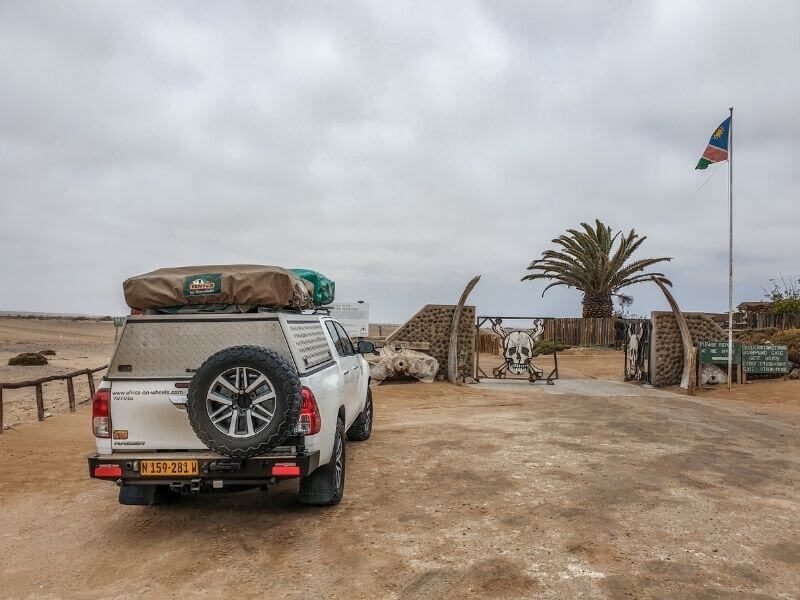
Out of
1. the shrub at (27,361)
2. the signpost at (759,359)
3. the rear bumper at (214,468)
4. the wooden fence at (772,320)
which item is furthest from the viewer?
the shrub at (27,361)

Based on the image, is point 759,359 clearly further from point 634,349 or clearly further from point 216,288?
point 216,288

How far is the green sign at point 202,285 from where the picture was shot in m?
5.86

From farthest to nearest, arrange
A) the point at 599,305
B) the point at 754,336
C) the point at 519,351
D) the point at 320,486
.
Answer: the point at 599,305 < the point at 754,336 < the point at 519,351 < the point at 320,486

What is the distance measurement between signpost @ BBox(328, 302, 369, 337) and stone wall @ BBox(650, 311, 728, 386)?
8992mm

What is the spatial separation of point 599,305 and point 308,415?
30.3 metres

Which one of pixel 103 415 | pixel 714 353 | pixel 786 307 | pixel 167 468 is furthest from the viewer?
pixel 786 307

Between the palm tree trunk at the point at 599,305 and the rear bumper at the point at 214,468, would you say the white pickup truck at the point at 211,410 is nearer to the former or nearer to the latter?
the rear bumper at the point at 214,468

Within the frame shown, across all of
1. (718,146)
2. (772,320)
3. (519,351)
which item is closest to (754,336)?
(772,320)

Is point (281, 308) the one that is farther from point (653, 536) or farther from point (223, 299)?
point (653, 536)

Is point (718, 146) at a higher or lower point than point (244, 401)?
higher

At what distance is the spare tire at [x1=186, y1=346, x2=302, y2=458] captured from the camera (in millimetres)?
4527

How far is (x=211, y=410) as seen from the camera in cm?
460

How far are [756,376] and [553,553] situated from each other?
16.0m

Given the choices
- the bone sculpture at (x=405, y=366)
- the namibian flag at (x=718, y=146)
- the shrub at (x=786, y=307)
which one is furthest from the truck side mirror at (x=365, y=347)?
the shrub at (x=786, y=307)
